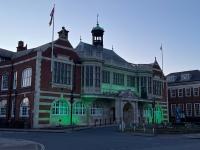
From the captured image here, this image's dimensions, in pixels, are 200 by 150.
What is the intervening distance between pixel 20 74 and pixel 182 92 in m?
41.5

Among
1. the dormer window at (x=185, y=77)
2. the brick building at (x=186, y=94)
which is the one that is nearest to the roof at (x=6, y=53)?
the brick building at (x=186, y=94)

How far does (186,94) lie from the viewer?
7056 cm

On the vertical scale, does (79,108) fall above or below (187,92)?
below

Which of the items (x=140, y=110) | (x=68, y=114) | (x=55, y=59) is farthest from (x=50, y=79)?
(x=140, y=110)

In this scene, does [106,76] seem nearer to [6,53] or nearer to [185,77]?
[6,53]

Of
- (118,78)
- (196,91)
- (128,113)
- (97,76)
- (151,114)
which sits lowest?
(151,114)

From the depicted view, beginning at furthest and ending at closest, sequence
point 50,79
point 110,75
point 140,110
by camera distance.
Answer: point 140,110
point 110,75
point 50,79

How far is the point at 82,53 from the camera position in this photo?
154 feet

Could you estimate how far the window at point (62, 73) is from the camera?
4297 cm

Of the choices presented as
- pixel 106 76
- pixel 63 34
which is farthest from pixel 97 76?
pixel 63 34

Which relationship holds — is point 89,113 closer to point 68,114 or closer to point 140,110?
point 68,114

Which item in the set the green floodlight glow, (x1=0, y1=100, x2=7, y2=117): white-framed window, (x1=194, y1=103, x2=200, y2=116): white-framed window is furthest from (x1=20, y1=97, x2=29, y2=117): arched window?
(x1=194, y1=103, x2=200, y2=116): white-framed window

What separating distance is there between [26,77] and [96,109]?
39.4 feet

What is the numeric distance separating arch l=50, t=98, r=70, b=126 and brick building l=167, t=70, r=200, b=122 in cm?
3157
